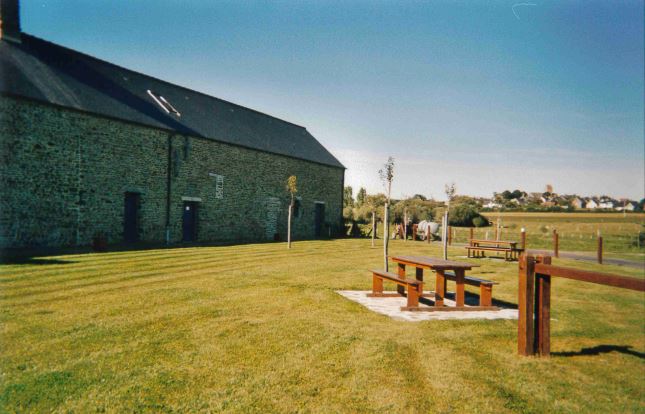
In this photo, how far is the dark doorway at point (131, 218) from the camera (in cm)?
1711

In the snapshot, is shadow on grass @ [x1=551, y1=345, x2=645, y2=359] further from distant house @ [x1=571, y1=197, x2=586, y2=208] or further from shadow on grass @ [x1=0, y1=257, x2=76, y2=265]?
distant house @ [x1=571, y1=197, x2=586, y2=208]

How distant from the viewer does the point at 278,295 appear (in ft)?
24.5

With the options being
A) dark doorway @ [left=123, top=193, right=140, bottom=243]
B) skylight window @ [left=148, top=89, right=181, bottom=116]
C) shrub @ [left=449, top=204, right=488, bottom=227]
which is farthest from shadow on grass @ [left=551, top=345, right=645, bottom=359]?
shrub @ [left=449, top=204, right=488, bottom=227]

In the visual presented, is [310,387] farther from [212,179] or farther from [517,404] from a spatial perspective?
A: [212,179]

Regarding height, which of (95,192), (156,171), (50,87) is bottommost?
(95,192)

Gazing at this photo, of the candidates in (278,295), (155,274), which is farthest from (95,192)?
(278,295)

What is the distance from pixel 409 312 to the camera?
6613 mm

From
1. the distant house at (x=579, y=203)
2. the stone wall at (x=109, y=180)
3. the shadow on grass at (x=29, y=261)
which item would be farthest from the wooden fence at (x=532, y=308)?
the distant house at (x=579, y=203)

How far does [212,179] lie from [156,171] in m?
3.42

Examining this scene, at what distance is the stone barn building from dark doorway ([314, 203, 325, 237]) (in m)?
3.96

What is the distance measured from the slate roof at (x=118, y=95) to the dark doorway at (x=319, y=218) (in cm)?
404

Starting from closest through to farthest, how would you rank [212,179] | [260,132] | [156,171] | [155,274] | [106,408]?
1. [106,408]
2. [155,274]
3. [156,171]
4. [212,179]
5. [260,132]

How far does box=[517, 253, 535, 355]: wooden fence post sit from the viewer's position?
4.70 meters

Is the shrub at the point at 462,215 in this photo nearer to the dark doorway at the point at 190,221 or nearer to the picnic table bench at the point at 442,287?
the dark doorway at the point at 190,221
